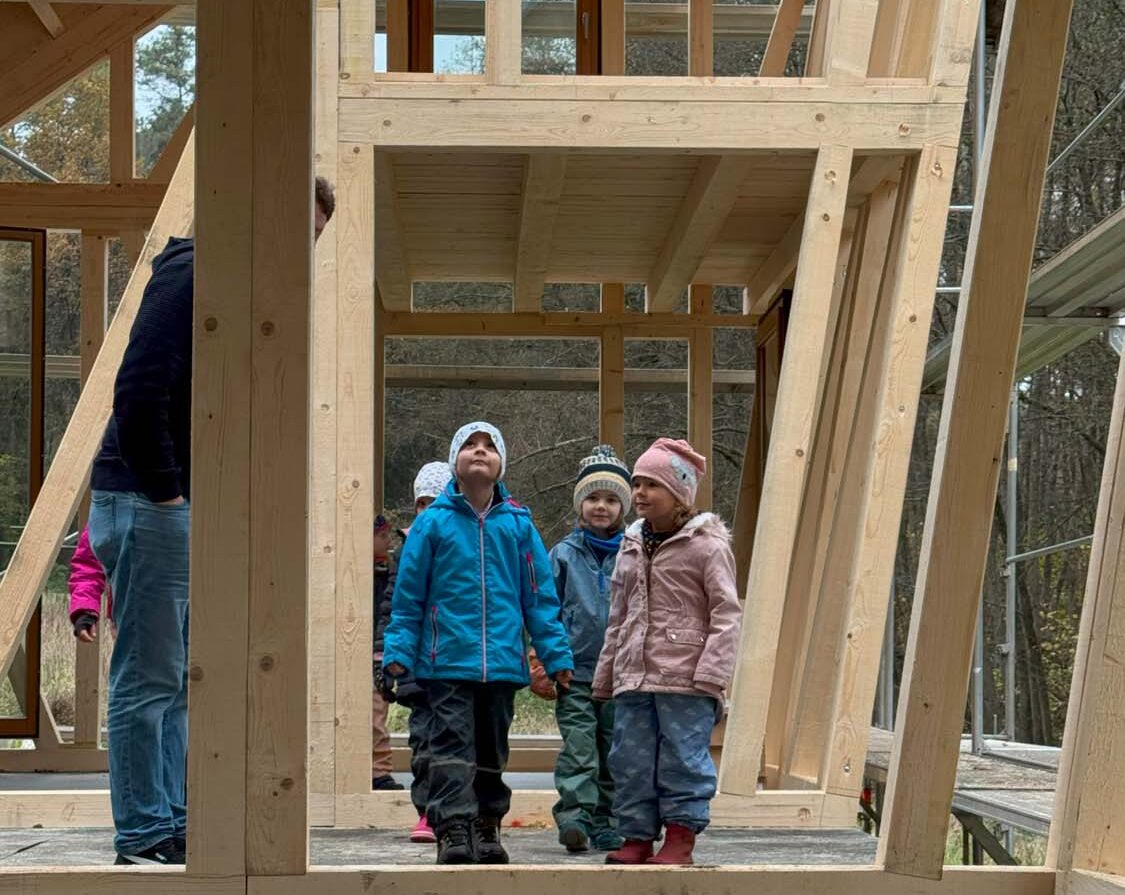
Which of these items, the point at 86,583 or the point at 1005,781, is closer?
the point at 86,583

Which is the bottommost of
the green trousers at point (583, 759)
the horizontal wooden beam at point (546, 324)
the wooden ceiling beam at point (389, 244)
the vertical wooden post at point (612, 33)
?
the green trousers at point (583, 759)

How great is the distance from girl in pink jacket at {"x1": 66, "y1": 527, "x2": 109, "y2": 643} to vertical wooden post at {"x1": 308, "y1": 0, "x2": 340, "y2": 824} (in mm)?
1490

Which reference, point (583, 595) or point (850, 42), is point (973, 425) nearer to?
point (583, 595)

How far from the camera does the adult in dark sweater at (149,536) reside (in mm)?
4191

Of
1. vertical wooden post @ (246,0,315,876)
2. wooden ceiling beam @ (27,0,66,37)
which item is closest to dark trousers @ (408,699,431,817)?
vertical wooden post @ (246,0,315,876)

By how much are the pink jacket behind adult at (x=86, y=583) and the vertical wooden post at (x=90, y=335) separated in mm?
5657

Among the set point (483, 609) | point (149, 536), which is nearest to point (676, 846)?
point (483, 609)

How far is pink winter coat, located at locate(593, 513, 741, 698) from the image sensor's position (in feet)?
16.2

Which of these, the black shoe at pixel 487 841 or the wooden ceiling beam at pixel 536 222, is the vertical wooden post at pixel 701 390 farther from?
the black shoe at pixel 487 841

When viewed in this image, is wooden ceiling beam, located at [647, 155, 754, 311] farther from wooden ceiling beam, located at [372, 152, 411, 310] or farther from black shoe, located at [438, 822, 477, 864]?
black shoe, located at [438, 822, 477, 864]

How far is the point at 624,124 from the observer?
261 inches

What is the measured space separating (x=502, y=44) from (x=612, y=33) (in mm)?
1441

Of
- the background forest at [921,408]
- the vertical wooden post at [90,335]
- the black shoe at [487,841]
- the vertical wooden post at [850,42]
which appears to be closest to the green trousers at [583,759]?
the black shoe at [487,841]

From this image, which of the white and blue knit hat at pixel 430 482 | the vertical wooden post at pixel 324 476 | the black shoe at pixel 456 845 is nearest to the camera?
the black shoe at pixel 456 845
